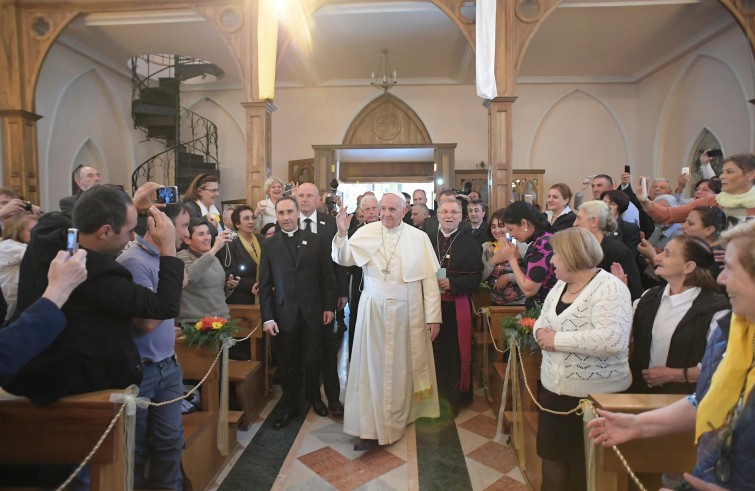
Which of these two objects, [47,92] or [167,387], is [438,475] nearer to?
[167,387]

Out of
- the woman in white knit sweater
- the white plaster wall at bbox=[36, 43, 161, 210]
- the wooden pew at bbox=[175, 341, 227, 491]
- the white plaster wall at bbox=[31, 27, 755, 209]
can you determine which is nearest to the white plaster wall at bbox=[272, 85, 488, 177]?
the white plaster wall at bbox=[31, 27, 755, 209]

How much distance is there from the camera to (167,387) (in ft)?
8.48

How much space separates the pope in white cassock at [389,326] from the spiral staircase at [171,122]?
25.8ft

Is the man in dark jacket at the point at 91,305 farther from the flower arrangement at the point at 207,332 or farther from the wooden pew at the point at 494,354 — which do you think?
the wooden pew at the point at 494,354

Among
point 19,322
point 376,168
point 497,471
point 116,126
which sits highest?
point 116,126

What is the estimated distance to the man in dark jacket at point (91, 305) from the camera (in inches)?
73.7

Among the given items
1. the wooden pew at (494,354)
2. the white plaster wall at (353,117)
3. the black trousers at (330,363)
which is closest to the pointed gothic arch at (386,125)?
the white plaster wall at (353,117)

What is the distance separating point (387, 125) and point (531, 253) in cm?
861

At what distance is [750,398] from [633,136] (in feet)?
36.8

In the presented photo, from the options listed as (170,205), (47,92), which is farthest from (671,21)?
(47,92)

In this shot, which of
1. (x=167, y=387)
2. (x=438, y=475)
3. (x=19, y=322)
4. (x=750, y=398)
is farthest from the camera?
(x=438, y=475)

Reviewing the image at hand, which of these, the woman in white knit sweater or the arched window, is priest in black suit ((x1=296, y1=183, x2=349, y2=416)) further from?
the arched window

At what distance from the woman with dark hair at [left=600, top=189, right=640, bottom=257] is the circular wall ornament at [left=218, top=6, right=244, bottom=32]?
5340 mm

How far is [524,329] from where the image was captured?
3.31 m
